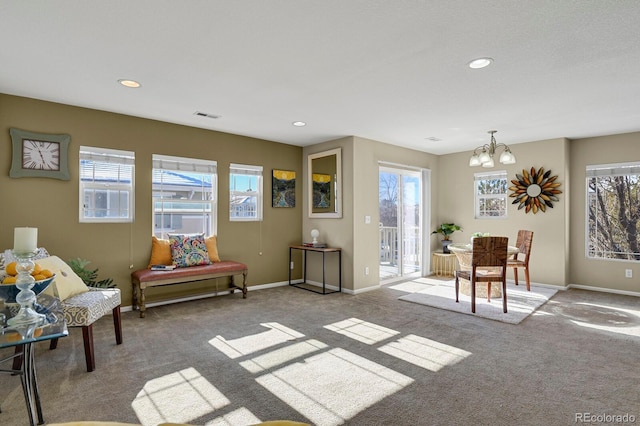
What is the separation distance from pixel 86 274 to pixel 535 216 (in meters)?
6.45

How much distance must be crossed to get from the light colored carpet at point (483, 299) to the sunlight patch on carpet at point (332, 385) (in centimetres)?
201

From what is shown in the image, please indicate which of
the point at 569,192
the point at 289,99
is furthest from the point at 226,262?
the point at 569,192

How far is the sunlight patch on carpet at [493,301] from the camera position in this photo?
4004 mm

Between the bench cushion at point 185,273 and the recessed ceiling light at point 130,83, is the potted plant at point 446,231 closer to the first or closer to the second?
the bench cushion at point 185,273

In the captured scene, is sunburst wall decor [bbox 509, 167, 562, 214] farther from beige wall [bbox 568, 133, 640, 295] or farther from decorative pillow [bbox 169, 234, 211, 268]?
decorative pillow [bbox 169, 234, 211, 268]

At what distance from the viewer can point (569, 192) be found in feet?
18.1

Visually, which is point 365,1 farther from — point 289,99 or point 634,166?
point 634,166

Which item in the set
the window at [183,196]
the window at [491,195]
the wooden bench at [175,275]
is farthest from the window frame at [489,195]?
the window at [183,196]

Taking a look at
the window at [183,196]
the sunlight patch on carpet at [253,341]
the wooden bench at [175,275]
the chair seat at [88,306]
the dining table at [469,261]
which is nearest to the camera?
the chair seat at [88,306]

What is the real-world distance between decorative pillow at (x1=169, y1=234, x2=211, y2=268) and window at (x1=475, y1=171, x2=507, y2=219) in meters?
4.94

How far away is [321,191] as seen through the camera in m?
5.73

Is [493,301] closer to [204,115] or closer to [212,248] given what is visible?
[212,248]

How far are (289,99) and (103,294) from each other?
8.43 ft

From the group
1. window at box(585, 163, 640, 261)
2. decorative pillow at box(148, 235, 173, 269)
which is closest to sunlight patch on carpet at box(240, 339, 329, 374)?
decorative pillow at box(148, 235, 173, 269)
